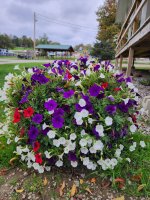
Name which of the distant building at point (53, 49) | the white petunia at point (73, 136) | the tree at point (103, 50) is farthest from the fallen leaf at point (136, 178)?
the distant building at point (53, 49)

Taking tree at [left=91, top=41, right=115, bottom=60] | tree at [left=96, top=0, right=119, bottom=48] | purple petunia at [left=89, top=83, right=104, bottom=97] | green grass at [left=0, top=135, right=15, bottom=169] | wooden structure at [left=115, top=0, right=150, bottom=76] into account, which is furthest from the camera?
tree at [left=96, top=0, right=119, bottom=48]

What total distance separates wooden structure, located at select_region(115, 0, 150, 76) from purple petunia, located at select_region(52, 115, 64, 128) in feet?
7.84

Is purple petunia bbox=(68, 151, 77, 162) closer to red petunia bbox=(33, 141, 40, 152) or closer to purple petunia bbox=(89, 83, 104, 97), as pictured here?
red petunia bbox=(33, 141, 40, 152)

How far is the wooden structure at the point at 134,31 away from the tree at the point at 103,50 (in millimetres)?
→ 8330

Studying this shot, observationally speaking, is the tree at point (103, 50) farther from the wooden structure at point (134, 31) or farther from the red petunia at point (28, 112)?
the red petunia at point (28, 112)

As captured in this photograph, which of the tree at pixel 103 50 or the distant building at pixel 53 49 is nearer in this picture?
the tree at pixel 103 50

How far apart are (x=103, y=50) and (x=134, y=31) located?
65.1ft

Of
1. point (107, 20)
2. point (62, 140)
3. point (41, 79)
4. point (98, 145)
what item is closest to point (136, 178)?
point (98, 145)

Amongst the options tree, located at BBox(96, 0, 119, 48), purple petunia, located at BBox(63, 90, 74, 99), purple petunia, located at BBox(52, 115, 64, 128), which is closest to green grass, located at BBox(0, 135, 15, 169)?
purple petunia, located at BBox(52, 115, 64, 128)

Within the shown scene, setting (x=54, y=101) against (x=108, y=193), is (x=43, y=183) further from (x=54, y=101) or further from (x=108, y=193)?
(x=54, y=101)

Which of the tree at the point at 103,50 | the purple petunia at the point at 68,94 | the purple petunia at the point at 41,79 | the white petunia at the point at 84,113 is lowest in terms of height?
the white petunia at the point at 84,113

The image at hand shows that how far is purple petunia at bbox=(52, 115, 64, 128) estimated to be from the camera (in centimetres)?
176

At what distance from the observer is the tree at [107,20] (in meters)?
25.7

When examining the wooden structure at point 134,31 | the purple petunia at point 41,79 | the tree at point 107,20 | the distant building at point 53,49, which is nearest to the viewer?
the purple petunia at point 41,79
